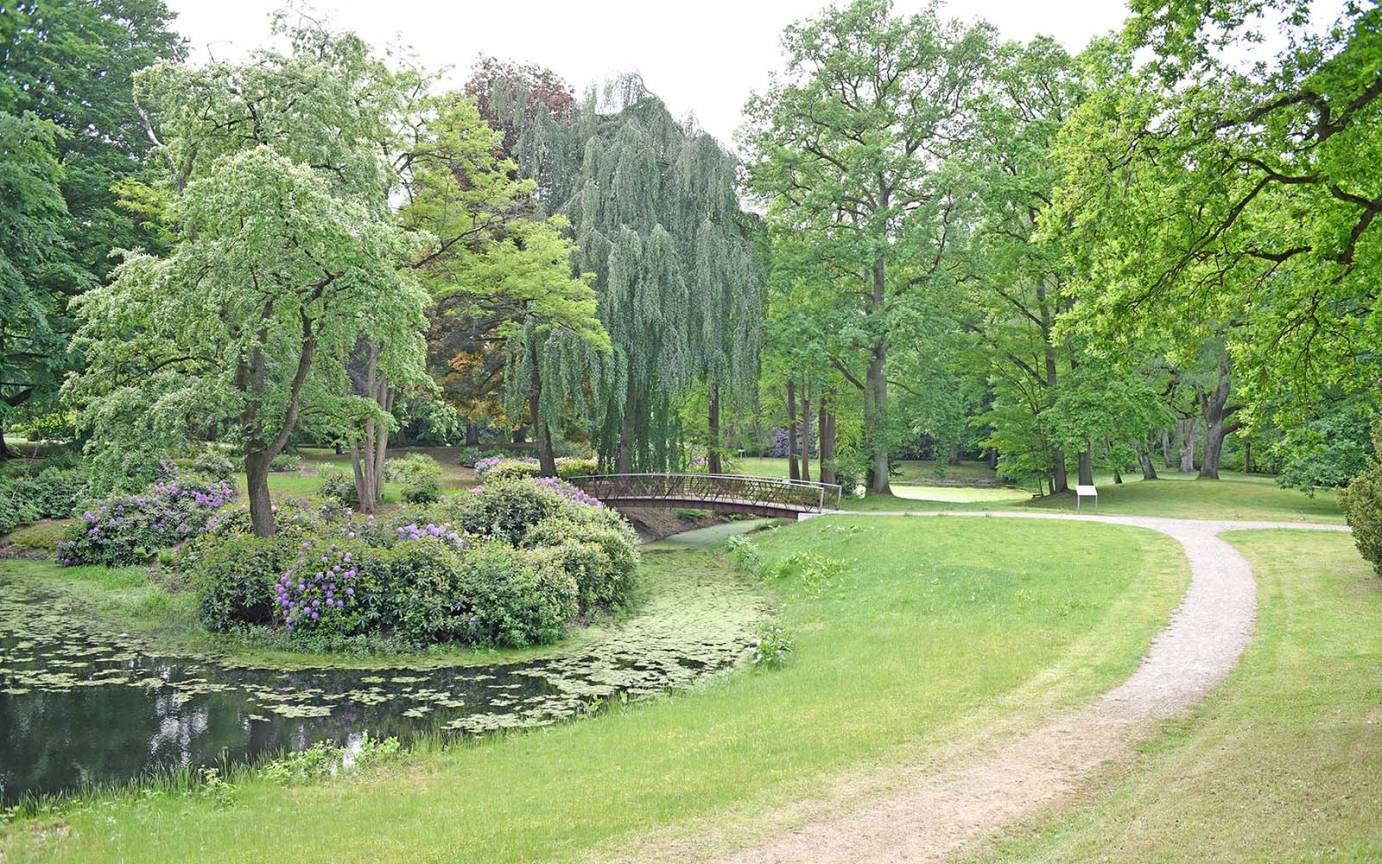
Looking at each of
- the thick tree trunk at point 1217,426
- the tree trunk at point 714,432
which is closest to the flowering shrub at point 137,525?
the tree trunk at point 714,432

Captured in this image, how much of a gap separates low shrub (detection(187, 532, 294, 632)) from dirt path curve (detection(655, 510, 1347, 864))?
12037mm

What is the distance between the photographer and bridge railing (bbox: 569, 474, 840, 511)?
2759 centimetres

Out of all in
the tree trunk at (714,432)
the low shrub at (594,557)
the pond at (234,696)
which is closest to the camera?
the pond at (234,696)

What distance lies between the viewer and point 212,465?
27.6m

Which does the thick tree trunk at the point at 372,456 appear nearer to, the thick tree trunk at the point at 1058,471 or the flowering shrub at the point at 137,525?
the flowering shrub at the point at 137,525

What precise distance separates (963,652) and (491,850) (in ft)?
26.1

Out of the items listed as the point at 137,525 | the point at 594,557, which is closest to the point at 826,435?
the point at 594,557

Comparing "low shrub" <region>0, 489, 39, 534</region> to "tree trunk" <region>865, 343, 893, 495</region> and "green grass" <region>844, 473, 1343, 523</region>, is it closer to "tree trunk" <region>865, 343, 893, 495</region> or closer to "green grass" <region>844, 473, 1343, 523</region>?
"green grass" <region>844, 473, 1343, 523</region>

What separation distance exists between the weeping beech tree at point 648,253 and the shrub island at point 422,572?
733cm

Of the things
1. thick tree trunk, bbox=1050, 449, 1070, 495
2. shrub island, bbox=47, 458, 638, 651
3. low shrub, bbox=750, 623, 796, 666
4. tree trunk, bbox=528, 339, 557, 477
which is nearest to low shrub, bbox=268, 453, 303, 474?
tree trunk, bbox=528, 339, 557, 477

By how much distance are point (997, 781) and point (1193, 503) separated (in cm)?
2551

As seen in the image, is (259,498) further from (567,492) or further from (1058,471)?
(1058,471)

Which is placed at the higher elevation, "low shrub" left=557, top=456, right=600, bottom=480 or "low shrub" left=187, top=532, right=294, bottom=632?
"low shrub" left=557, top=456, right=600, bottom=480

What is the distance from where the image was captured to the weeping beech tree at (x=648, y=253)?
26.7 metres
